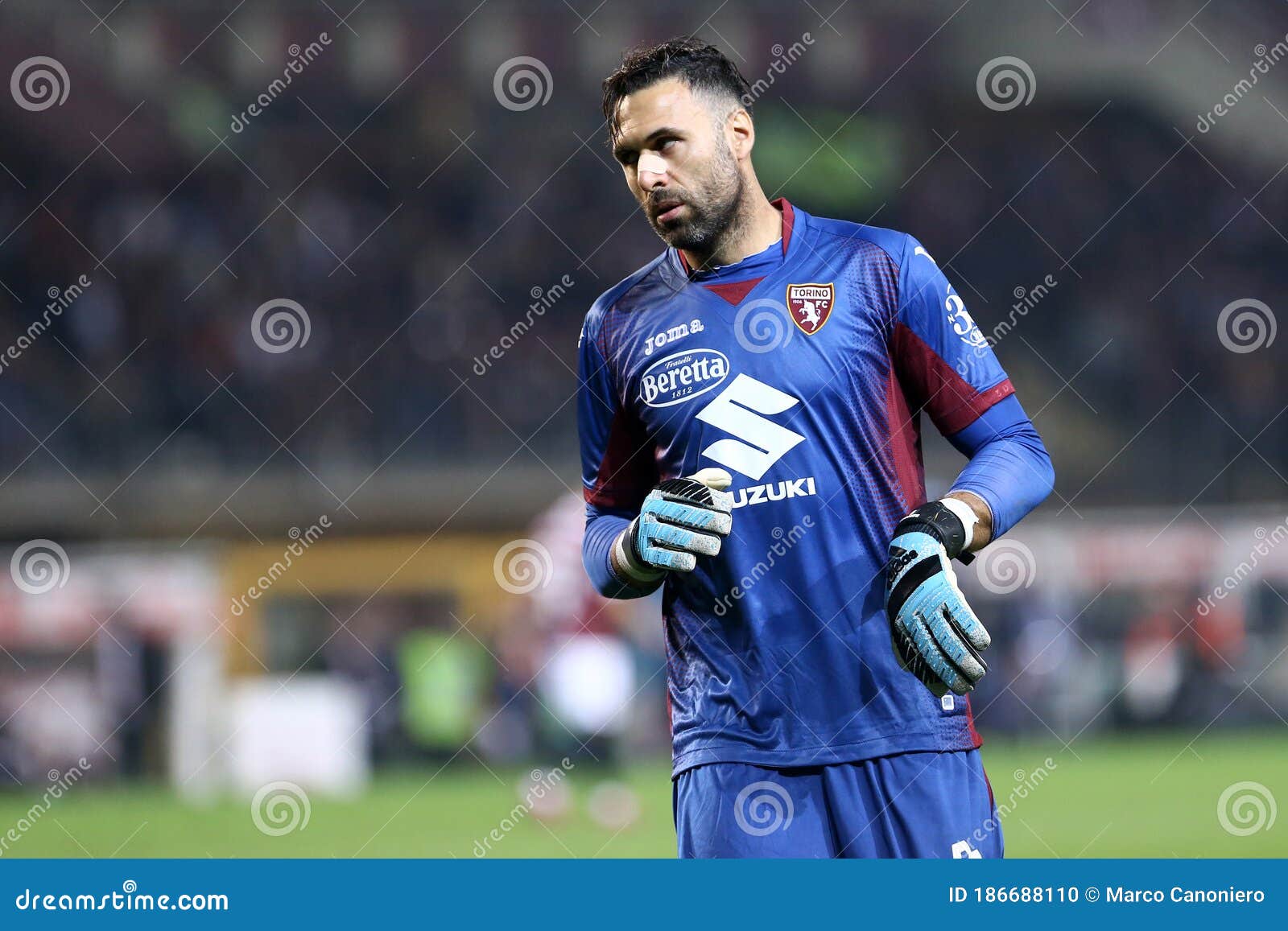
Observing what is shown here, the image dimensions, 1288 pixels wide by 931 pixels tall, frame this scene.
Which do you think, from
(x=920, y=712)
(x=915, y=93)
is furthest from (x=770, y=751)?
(x=915, y=93)

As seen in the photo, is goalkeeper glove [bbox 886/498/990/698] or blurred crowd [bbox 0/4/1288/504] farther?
blurred crowd [bbox 0/4/1288/504]

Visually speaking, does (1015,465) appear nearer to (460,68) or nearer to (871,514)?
(871,514)

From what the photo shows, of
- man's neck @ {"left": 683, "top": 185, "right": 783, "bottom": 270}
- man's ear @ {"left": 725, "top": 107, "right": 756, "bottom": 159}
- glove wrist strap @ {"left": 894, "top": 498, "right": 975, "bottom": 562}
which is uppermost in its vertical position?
man's ear @ {"left": 725, "top": 107, "right": 756, "bottom": 159}

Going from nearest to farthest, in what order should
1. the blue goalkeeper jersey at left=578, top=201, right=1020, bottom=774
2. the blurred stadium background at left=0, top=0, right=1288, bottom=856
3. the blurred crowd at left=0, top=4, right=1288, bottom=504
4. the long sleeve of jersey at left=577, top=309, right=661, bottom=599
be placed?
the blue goalkeeper jersey at left=578, top=201, right=1020, bottom=774 → the long sleeve of jersey at left=577, top=309, right=661, bottom=599 → the blurred stadium background at left=0, top=0, right=1288, bottom=856 → the blurred crowd at left=0, top=4, right=1288, bottom=504

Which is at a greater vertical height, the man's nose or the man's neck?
the man's nose

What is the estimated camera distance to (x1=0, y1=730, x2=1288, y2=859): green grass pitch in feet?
30.2

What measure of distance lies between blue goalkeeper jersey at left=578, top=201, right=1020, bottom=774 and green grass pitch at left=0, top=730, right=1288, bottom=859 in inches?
158

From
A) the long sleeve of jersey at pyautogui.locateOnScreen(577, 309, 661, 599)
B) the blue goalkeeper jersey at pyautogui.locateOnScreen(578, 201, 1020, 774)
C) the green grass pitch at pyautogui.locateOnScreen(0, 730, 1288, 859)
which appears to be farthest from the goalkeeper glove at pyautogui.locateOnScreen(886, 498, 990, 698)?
the green grass pitch at pyautogui.locateOnScreen(0, 730, 1288, 859)

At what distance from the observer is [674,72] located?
354 centimetres

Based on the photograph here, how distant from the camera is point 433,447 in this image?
18.3 meters

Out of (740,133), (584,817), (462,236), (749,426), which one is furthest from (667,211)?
(462,236)

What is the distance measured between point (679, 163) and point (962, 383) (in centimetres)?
79

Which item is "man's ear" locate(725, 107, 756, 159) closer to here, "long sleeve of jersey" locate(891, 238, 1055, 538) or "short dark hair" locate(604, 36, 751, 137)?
Result: "short dark hair" locate(604, 36, 751, 137)

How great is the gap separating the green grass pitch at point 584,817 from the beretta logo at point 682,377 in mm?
4089
